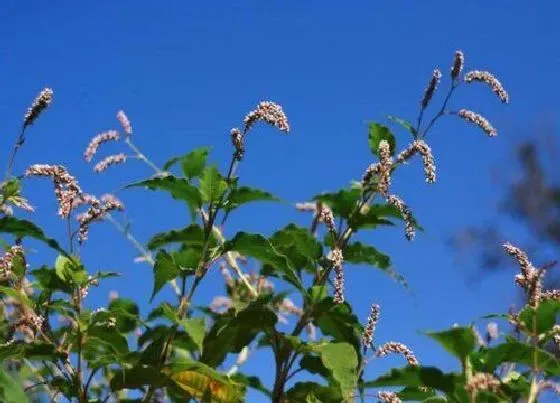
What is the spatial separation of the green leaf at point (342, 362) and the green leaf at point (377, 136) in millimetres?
690

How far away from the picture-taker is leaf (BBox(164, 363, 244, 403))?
249 cm

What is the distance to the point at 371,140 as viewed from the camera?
2879 mm

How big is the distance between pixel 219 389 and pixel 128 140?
123 cm

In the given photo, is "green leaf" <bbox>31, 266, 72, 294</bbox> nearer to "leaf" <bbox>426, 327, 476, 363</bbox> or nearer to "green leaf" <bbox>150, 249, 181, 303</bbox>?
"green leaf" <bbox>150, 249, 181, 303</bbox>

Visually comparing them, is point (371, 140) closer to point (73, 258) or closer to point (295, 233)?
point (295, 233)

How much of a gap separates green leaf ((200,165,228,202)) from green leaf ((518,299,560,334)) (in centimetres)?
81

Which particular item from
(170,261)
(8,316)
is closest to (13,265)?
(170,261)

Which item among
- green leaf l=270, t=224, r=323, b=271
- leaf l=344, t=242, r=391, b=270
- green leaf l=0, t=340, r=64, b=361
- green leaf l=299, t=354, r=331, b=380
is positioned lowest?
green leaf l=0, t=340, r=64, b=361

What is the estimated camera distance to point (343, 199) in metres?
2.72

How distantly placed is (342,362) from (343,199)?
53 cm

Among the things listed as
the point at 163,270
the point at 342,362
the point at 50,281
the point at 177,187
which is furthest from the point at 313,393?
the point at 50,281

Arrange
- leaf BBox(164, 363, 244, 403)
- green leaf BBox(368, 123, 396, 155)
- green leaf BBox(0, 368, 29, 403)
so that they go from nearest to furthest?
green leaf BBox(0, 368, 29, 403), leaf BBox(164, 363, 244, 403), green leaf BBox(368, 123, 396, 155)

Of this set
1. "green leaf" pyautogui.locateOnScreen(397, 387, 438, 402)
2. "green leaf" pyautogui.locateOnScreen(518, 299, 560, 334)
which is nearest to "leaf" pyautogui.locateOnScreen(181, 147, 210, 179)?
"green leaf" pyautogui.locateOnScreen(397, 387, 438, 402)

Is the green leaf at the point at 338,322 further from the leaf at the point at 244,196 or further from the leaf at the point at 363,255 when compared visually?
the leaf at the point at 244,196
